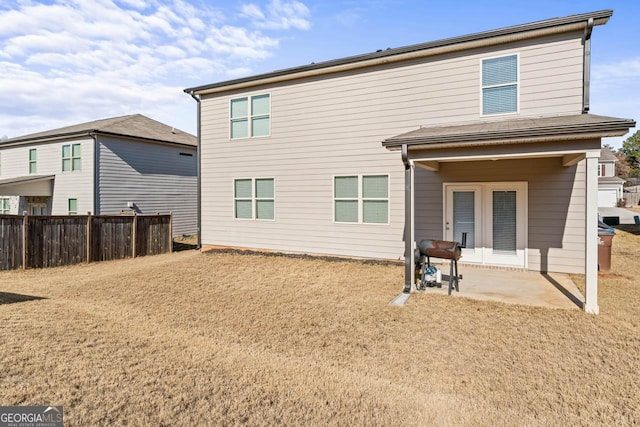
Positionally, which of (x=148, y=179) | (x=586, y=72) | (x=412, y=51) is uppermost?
(x=412, y=51)

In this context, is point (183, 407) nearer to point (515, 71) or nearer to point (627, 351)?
point (627, 351)

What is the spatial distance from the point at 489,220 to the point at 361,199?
3.39m

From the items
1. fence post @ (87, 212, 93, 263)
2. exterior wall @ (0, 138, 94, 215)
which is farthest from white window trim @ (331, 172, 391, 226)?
exterior wall @ (0, 138, 94, 215)

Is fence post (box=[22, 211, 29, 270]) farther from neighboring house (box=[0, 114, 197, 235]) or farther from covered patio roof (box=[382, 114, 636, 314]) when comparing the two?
covered patio roof (box=[382, 114, 636, 314])

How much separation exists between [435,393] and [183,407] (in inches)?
90.9

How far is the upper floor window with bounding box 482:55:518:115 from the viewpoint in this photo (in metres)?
8.20

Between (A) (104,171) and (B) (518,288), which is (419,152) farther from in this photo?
(A) (104,171)

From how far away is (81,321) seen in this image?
5059 mm

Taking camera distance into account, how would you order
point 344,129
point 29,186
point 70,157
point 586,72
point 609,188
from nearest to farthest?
1. point 586,72
2. point 344,129
3. point 70,157
4. point 29,186
5. point 609,188

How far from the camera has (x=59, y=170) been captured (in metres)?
16.9

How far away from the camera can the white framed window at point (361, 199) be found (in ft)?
31.9

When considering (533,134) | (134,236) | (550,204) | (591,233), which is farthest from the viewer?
(134,236)

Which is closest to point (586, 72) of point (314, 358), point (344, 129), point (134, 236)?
point (344, 129)

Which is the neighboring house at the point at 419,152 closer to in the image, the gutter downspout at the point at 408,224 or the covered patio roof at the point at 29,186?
the gutter downspout at the point at 408,224
